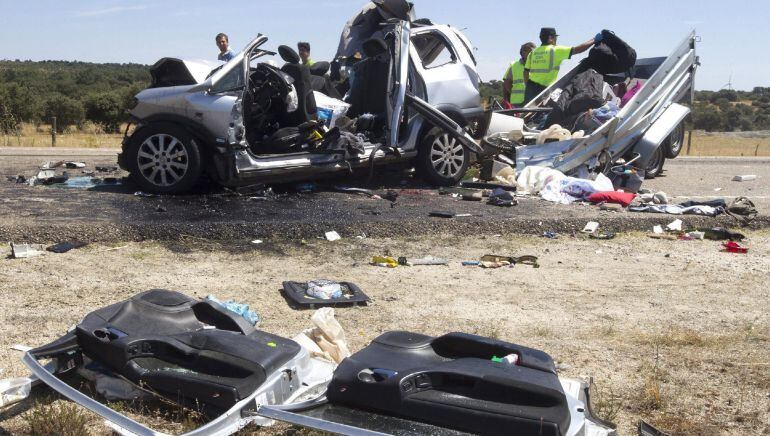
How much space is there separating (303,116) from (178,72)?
142 centimetres

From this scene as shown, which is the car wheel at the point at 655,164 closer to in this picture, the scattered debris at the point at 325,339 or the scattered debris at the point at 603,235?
the scattered debris at the point at 603,235

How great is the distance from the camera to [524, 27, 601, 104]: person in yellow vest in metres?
12.2

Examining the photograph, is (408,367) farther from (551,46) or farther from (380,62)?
(551,46)

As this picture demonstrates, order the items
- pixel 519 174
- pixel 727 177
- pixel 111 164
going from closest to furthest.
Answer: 1. pixel 519 174
2. pixel 111 164
3. pixel 727 177

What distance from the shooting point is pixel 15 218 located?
716 centimetres

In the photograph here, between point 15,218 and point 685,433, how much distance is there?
5.93 metres

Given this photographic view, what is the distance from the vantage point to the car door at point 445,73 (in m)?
9.98

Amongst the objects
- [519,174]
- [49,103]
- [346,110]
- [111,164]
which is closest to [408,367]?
[346,110]

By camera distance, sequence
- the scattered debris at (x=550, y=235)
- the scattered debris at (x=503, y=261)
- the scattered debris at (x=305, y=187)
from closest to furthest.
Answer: the scattered debris at (x=503, y=261), the scattered debris at (x=550, y=235), the scattered debris at (x=305, y=187)

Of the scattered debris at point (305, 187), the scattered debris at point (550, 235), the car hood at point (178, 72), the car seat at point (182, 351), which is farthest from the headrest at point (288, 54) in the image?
the car seat at point (182, 351)

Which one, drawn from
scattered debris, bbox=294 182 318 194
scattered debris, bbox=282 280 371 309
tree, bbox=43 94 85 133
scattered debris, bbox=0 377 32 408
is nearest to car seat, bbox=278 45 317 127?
scattered debris, bbox=294 182 318 194

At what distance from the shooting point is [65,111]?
37719 millimetres

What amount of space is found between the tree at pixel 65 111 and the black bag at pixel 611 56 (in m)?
29.9

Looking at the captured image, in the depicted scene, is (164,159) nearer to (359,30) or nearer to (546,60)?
(359,30)
